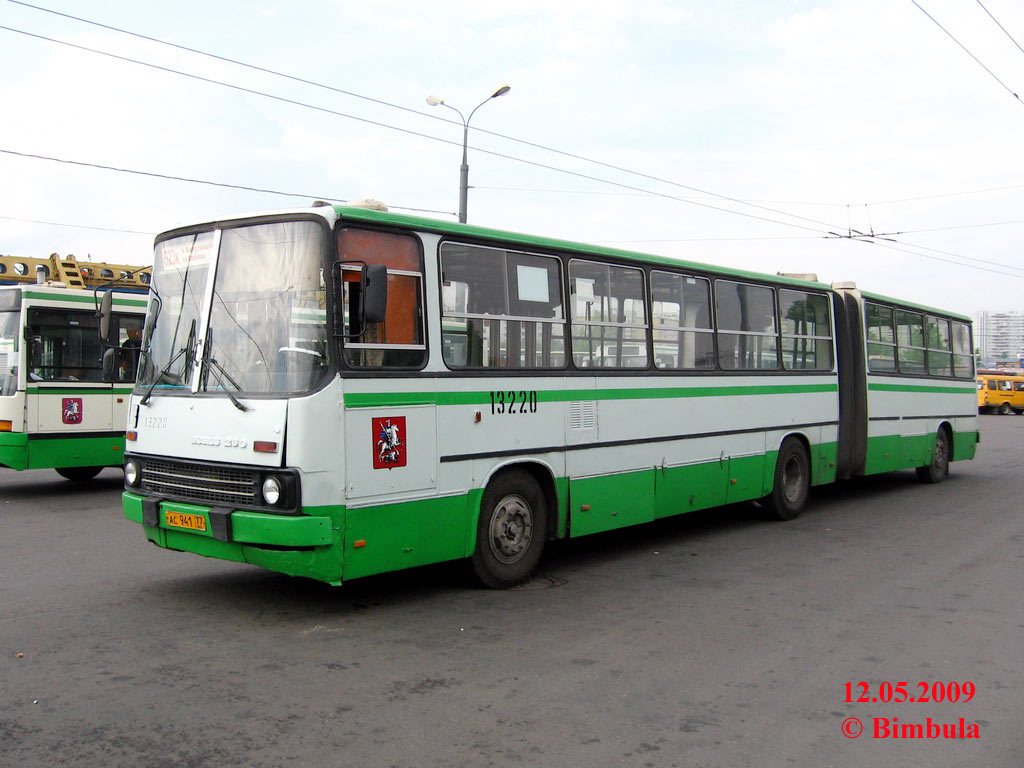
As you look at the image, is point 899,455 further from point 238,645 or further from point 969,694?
point 238,645

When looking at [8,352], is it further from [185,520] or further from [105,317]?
[185,520]

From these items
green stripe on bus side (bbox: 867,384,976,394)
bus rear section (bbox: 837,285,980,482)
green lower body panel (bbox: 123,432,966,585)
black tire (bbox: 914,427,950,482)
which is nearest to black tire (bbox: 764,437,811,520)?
bus rear section (bbox: 837,285,980,482)

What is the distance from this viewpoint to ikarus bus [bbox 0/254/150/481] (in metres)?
12.9

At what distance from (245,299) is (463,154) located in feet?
55.1

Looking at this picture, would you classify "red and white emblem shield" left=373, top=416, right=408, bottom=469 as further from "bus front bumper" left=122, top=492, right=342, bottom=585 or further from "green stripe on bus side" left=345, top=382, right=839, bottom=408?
"bus front bumper" left=122, top=492, right=342, bottom=585

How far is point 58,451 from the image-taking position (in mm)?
13172

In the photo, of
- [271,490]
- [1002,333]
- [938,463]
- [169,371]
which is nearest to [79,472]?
[169,371]

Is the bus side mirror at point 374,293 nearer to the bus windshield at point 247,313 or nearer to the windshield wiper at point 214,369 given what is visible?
the bus windshield at point 247,313

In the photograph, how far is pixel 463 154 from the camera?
891 inches

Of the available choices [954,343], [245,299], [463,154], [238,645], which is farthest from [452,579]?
[463,154]

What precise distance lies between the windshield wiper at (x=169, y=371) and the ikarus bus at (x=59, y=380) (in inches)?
244

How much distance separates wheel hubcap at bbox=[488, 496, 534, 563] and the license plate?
2.19m

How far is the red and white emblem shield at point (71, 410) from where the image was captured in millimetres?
13211

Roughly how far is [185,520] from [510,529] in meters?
2.51
